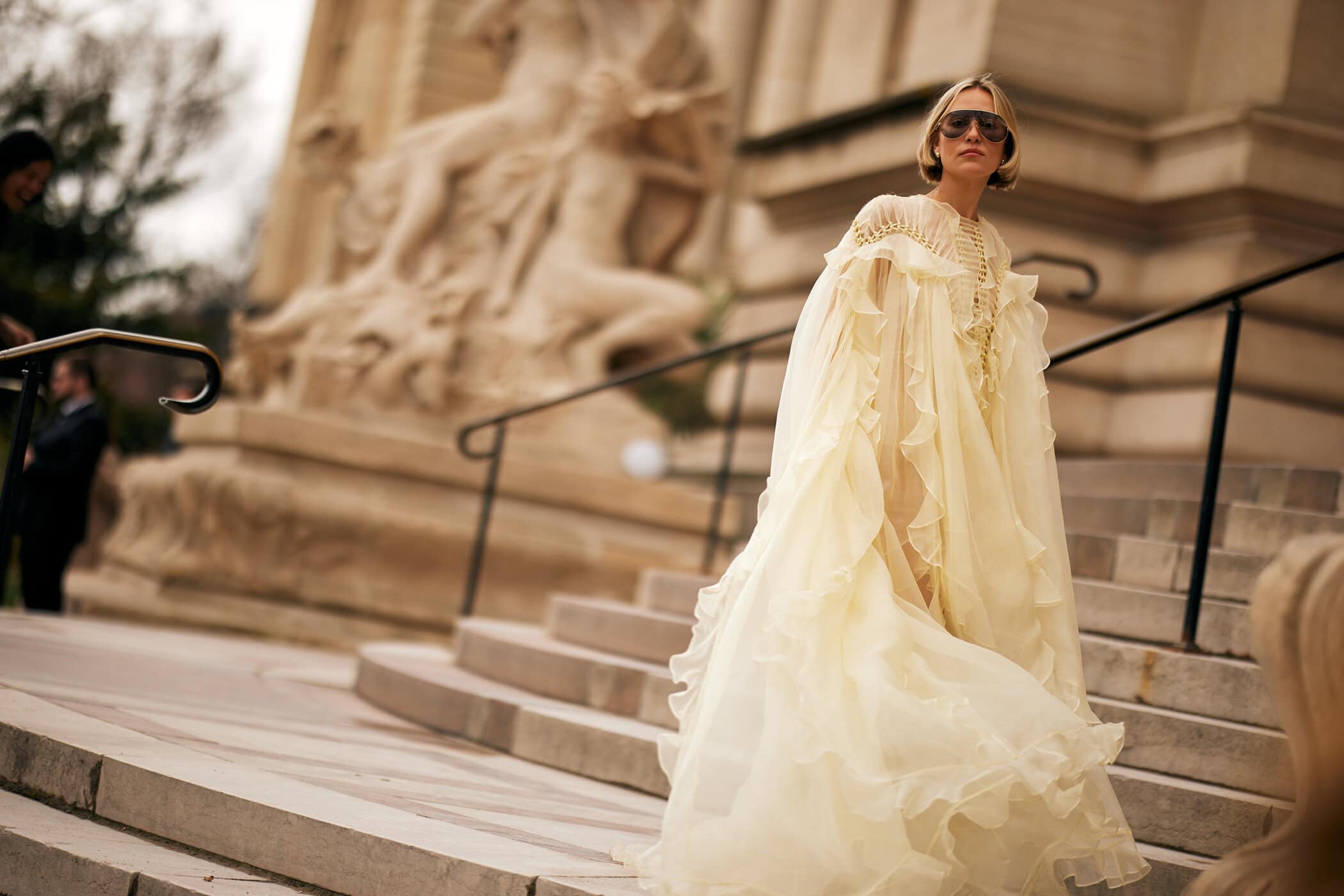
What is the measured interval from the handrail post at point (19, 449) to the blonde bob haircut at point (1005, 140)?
285 centimetres

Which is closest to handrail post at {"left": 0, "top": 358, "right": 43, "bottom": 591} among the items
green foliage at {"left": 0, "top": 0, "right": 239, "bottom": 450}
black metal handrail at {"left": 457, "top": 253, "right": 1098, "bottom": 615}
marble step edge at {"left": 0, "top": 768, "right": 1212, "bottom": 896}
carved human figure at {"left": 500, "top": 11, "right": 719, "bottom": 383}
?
marble step edge at {"left": 0, "top": 768, "right": 1212, "bottom": 896}

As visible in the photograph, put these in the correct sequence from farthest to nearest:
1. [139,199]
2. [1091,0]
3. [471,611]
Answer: [139,199], [1091,0], [471,611]

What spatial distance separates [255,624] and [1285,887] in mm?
7459

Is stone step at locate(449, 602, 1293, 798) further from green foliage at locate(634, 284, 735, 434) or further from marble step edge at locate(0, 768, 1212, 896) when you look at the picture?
green foliage at locate(634, 284, 735, 434)

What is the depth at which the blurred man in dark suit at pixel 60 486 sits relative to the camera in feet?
27.6

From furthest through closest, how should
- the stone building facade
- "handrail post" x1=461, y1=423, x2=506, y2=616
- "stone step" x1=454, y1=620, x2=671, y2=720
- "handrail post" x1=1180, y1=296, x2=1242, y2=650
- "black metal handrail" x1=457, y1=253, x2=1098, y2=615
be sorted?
1. "handrail post" x1=461, y1=423, x2=506, y2=616
2. the stone building facade
3. "black metal handrail" x1=457, y1=253, x2=1098, y2=615
4. "stone step" x1=454, y1=620, x2=671, y2=720
5. "handrail post" x1=1180, y1=296, x2=1242, y2=650

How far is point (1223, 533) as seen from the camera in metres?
5.91

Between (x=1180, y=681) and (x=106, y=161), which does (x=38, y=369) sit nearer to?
(x=1180, y=681)

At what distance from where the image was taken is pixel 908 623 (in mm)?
3229

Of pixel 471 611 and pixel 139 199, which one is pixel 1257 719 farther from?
pixel 139 199

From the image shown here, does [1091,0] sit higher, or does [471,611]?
[1091,0]

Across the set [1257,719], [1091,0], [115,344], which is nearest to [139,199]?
[1091,0]

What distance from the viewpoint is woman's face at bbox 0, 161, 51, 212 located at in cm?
595

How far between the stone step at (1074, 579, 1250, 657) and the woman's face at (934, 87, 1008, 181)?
2.07 m
